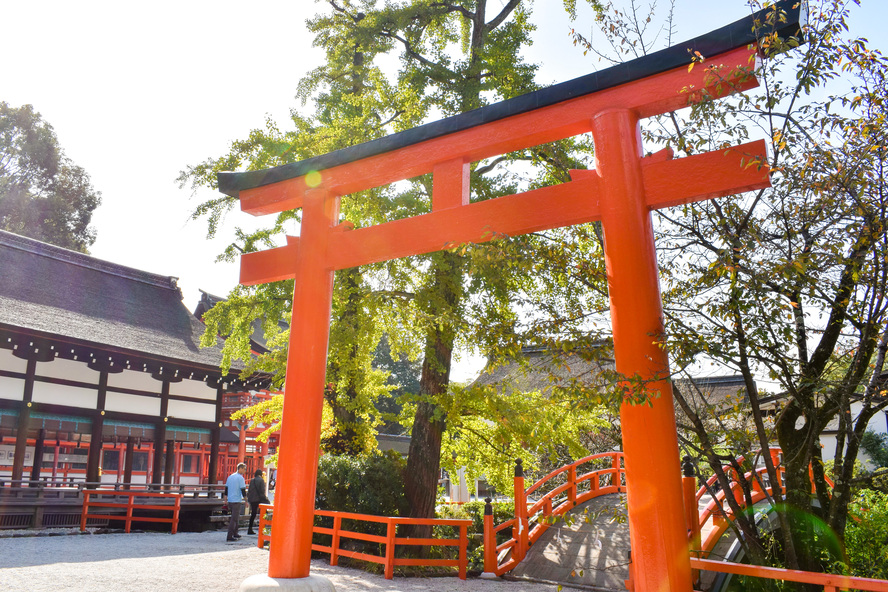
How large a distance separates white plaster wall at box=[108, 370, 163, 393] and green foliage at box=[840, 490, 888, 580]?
14.2 metres

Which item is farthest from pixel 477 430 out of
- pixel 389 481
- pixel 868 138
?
pixel 868 138

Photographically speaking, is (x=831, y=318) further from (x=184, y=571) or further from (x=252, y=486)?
(x=252, y=486)

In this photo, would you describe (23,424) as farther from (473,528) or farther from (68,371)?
(473,528)

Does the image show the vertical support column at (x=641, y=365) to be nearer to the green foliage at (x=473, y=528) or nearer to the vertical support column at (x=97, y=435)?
the green foliage at (x=473, y=528)

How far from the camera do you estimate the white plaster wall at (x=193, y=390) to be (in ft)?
49.8

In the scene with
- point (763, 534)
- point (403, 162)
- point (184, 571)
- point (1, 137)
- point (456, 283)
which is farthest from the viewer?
point (1, 137)

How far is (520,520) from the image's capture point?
8469 millimetres

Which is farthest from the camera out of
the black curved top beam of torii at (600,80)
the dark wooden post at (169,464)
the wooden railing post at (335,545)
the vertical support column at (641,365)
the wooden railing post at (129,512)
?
the dark wooden post at (169,464)

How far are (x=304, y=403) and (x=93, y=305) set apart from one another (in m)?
12.6

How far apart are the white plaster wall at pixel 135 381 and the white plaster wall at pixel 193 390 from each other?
0.42 m

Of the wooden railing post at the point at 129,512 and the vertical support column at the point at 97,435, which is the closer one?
the wooden railing post at the point at 129,512

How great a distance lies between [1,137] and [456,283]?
2864 centimetres

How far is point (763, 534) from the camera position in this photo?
217 inches

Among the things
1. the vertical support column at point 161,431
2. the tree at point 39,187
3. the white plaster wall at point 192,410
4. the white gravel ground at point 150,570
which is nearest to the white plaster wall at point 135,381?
the vertical support column at point 161,431
